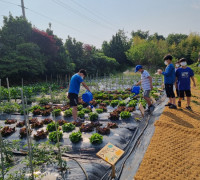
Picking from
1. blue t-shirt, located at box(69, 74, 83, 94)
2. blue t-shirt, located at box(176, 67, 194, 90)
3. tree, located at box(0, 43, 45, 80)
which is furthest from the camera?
tree, located at box(0, 43, 45, 80)

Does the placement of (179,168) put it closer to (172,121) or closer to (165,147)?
(165,147)

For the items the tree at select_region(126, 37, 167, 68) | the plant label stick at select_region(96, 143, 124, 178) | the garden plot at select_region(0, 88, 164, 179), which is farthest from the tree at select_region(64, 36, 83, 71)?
the plant label stick at select_region(96, 143, 124, 178)

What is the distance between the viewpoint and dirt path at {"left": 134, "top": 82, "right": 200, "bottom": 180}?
7.87 feet

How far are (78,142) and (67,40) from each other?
1735cm

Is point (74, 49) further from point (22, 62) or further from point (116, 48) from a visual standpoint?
point (116, 48)

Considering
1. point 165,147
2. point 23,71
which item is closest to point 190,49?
point 23,71

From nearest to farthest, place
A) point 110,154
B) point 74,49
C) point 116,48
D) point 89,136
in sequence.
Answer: point 110,154, point 89,136, point 74,49, point 116,48

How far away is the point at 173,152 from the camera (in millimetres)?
2910

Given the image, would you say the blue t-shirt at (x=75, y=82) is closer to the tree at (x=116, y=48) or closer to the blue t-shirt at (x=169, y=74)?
the blue t-shirt at (x=169, y=74)

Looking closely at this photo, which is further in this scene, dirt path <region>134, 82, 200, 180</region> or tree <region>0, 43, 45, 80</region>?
tree <region>0, 43, 45, 80</region>

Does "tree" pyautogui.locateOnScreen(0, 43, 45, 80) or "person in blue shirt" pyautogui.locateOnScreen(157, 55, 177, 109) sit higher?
"tree" pyautogui.locateOnScreen(0, 43, 45, 80)

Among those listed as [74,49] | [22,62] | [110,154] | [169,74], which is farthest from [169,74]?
[74,49]

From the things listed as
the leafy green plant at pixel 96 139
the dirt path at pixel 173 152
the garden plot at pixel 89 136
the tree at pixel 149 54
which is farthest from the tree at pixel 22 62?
the tree at pixel 149 54

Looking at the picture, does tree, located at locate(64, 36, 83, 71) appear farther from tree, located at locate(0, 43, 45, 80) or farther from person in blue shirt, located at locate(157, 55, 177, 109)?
person in blue shirt, located at locate(157, 55, 177, 109)
